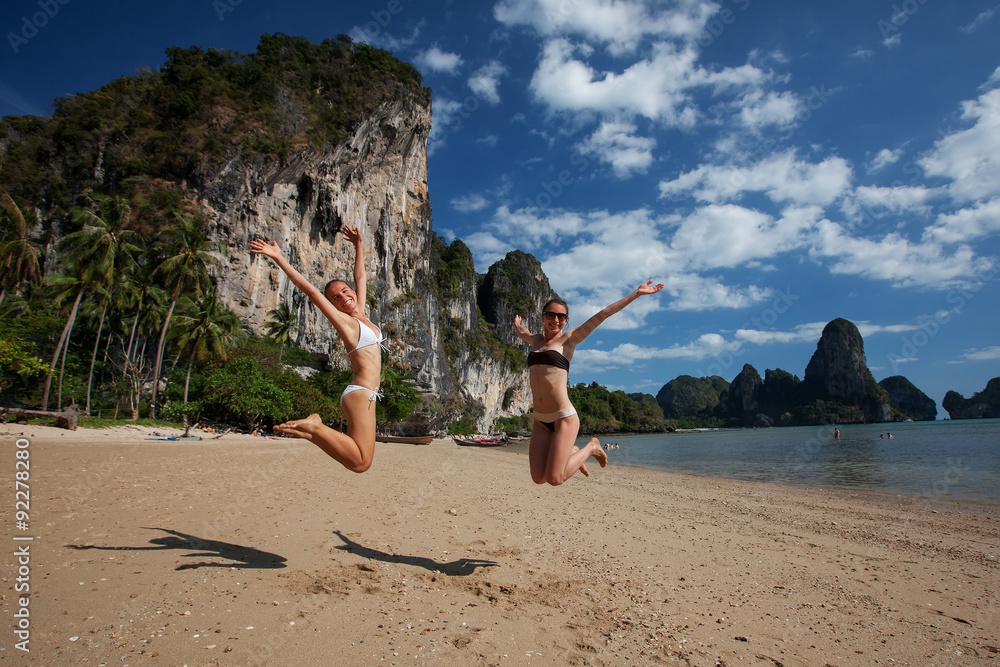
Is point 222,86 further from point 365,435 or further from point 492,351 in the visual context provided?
point 492,351

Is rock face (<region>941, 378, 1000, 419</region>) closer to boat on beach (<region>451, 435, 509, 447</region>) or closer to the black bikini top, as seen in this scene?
boat on beach (<region>451, 435, 509, 447</region>)

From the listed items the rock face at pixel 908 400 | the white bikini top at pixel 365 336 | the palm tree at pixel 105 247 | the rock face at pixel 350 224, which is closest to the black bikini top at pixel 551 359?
the white bikini top at pixel 365 336

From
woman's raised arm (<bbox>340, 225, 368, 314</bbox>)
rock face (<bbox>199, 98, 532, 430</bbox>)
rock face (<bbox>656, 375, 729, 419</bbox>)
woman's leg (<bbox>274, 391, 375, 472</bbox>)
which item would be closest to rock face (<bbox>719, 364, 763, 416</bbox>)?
rock face (<bbox>656, 375, 729, 419</bbox>)

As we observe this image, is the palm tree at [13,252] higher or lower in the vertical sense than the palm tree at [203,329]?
higher

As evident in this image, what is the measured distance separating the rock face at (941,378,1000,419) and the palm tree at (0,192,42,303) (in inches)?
6942

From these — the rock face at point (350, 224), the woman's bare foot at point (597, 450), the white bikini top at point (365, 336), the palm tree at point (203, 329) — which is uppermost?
the rock face at point (350, 224)

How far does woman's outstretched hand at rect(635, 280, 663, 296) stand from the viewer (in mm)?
4340

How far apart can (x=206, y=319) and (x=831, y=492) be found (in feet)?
97.0

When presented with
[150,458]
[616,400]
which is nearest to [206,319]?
[150,458]

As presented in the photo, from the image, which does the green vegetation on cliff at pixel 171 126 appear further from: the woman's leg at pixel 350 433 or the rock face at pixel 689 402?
the rock face at pixel 689 402

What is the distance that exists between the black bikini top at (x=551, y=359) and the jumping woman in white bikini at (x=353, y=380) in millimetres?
1383

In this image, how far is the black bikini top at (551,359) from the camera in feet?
13.8

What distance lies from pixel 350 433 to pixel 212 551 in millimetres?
1589

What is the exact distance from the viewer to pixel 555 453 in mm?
→ 4090
